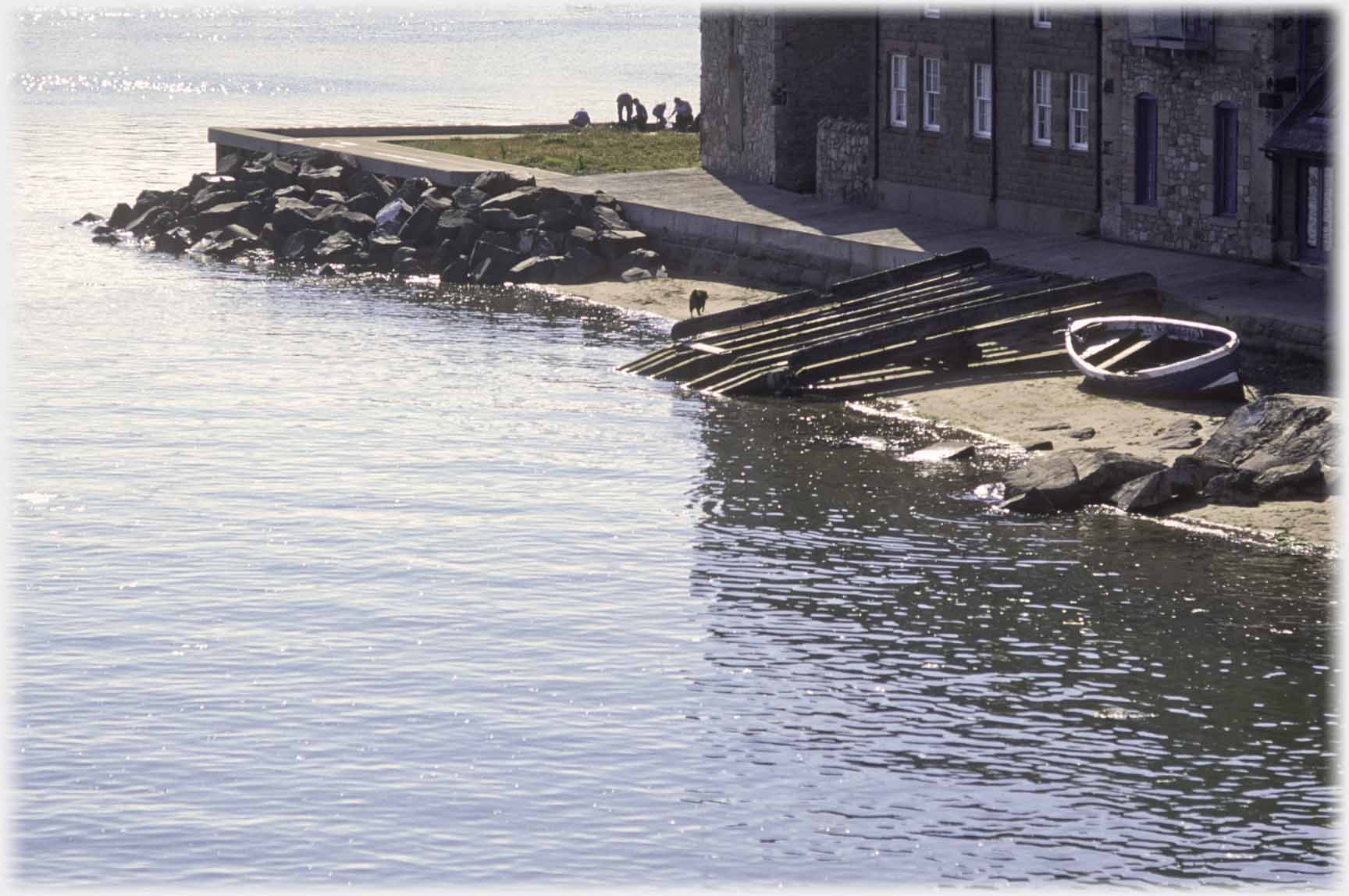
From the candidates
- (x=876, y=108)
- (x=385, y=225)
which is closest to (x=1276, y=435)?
(x=876, y=108)

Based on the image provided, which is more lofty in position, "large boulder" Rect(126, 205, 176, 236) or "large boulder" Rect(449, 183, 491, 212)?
"large boulder" Rect(449, 183, 491, 212)

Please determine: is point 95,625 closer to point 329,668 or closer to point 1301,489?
point 329,668

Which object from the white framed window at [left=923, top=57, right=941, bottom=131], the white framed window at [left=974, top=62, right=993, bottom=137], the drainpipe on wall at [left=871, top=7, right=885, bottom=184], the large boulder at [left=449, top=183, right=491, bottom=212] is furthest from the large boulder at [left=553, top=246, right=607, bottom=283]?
the white framed window at [left=974, top=62, right=993, bottom=137]

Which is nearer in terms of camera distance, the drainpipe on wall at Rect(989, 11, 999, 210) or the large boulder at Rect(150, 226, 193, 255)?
the drainpipe on wall at Rect(989, 11, 999, 210)

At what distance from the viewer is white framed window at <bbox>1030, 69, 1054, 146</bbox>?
45188 mm

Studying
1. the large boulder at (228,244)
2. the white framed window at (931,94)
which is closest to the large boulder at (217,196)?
the large boulder at (228,244)

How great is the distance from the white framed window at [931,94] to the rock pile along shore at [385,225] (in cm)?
755

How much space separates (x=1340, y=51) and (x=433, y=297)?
2304 centimetres

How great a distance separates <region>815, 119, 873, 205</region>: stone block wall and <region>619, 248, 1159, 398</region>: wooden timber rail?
10.2m

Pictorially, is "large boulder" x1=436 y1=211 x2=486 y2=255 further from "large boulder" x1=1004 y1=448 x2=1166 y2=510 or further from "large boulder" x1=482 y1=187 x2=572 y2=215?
"large boulder" x1=1004 y1=448 x2=1166 y2=510

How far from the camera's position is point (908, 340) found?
126 ft

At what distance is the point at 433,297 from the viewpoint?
5153cm

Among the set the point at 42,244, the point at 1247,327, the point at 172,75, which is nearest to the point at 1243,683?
the point at 1247,327

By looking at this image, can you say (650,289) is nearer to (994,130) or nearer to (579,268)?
(579,268)
